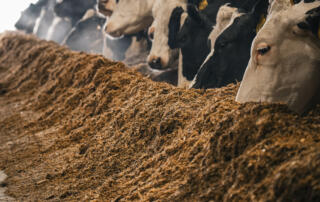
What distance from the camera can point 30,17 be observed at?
59.1ft

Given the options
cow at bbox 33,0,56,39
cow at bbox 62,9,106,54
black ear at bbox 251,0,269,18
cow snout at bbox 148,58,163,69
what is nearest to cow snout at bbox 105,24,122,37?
cow snout at bbox 148,58,163,69

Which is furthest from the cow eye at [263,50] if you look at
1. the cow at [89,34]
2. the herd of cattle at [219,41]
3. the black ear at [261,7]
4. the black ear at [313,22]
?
the cow at [89,34]

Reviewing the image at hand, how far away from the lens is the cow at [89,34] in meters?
11.6

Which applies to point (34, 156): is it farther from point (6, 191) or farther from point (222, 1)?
point (222, 1)

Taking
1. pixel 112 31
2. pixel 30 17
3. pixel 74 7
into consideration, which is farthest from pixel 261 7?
pixel 30 17

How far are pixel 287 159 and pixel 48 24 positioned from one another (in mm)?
15053

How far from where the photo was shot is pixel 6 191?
2514 mm

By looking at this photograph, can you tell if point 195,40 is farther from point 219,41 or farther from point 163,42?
point 219,41

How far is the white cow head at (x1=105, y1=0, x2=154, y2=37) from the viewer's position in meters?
7.06

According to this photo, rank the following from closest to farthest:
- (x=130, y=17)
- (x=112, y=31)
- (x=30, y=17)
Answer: (x=130, y=17) < (x=112, y=31) < (x=30, y=17)

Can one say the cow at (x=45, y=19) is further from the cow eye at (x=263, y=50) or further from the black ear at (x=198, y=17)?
the cow eye at (x=263, y=50)

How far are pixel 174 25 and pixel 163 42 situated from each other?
0.31m

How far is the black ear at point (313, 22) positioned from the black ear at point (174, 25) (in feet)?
11.7

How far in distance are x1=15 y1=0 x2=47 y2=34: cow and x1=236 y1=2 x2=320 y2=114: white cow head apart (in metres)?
16.1
